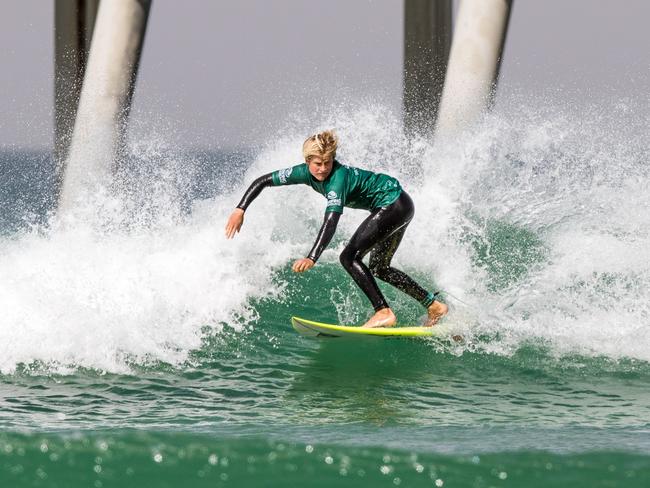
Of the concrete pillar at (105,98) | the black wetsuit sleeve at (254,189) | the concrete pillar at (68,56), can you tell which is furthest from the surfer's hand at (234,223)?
the concrete pillar at (68,56)

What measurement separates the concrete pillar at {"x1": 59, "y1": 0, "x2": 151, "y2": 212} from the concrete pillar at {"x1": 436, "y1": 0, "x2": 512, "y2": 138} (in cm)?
475

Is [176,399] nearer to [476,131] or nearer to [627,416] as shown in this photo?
[627,416]

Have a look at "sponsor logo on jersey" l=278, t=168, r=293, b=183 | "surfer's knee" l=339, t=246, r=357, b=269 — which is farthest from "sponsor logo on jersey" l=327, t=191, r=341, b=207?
"surfer's knee" l=339, t=246, r=357, b=269

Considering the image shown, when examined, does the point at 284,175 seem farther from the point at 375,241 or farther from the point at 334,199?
the point at 375,241

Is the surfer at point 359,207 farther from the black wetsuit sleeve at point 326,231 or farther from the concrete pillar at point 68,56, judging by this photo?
the concrete pillar at point 68,56

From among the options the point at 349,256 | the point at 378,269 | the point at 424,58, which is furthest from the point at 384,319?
the point at 424,58

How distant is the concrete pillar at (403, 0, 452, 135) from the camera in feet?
51.9

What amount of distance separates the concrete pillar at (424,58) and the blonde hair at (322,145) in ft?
32.5

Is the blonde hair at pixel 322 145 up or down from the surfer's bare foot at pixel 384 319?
up

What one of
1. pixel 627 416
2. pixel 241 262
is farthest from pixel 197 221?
pixel 627 416

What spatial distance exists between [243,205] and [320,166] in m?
0.64

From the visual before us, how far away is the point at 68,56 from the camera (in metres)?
16.9

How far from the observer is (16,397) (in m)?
5.72

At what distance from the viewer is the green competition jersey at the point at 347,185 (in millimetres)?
6469
